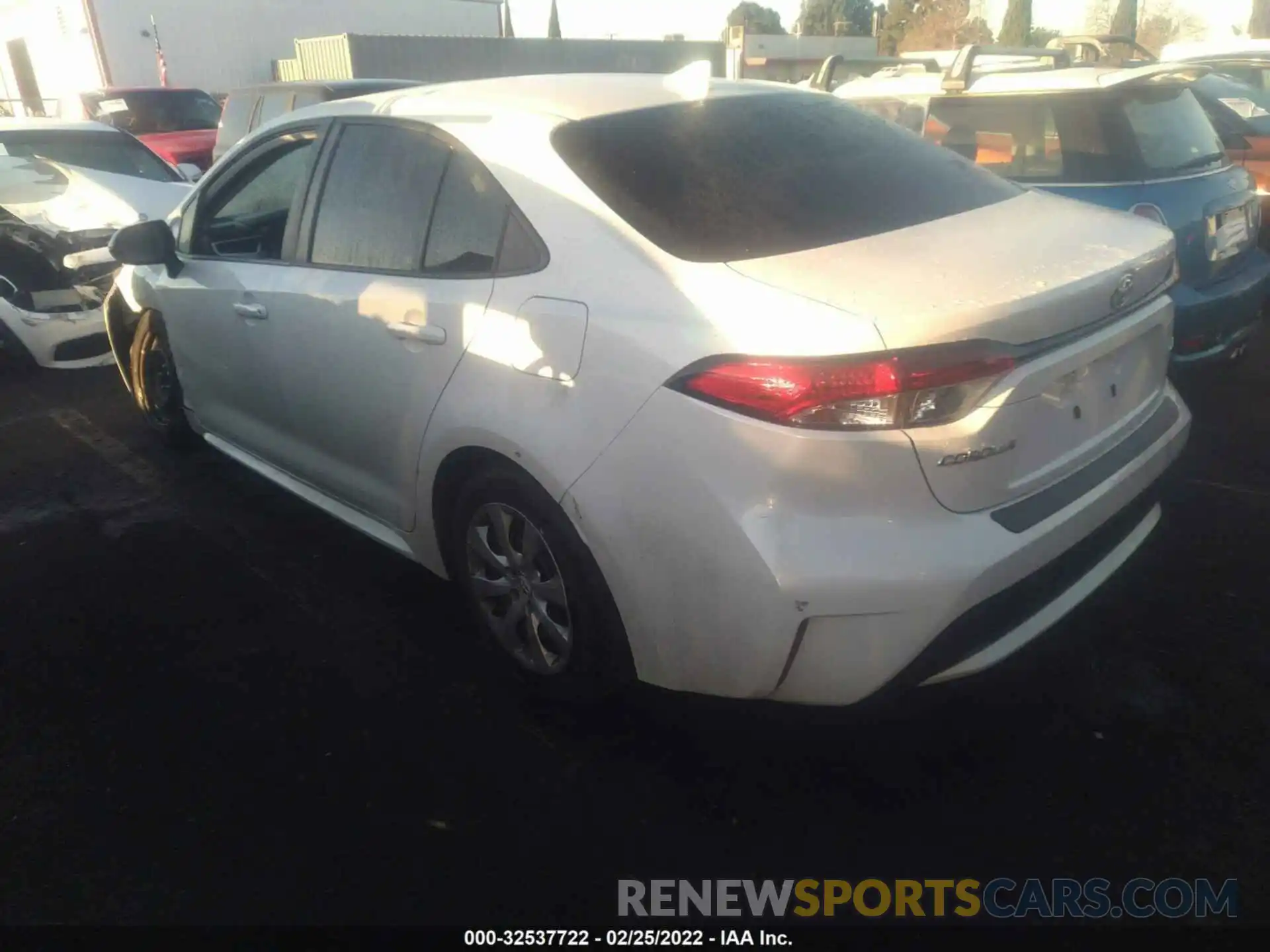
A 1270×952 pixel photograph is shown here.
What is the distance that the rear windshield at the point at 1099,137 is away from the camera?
173 inches

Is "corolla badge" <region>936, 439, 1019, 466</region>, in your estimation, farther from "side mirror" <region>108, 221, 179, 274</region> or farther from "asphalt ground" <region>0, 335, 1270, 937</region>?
"side mirror" <region>108, 221, 179, 274</region>

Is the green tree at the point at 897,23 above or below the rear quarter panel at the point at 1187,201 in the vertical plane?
below

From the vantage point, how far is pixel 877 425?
2021mm

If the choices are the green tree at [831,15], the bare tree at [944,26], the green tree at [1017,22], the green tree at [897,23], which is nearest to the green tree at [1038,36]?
the green tree at [1017,22]

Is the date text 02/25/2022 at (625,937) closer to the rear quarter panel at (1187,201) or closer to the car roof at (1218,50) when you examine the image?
the rear quarter panel at (1187,201)

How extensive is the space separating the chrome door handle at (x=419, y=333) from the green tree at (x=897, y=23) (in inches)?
2301

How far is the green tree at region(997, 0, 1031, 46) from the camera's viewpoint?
40844mm

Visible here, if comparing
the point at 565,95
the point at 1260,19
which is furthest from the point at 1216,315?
the point at 1260,19

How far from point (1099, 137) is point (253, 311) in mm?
3626

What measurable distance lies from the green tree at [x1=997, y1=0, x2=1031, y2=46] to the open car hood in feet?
136

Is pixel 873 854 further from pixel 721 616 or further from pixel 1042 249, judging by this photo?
pixel 1042 249

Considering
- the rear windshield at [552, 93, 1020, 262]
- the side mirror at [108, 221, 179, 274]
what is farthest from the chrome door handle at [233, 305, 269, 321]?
the rear windshield at [552, 93, 1020, 262]

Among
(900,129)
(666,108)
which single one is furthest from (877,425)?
(900,129)

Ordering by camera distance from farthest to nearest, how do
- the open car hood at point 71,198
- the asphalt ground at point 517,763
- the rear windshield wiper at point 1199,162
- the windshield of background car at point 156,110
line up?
the windshield of background car at point 156,110, the open car hood at point 71,198, the rear windshield wiper at point 1199,162, the asphalt ground at point 517,763
